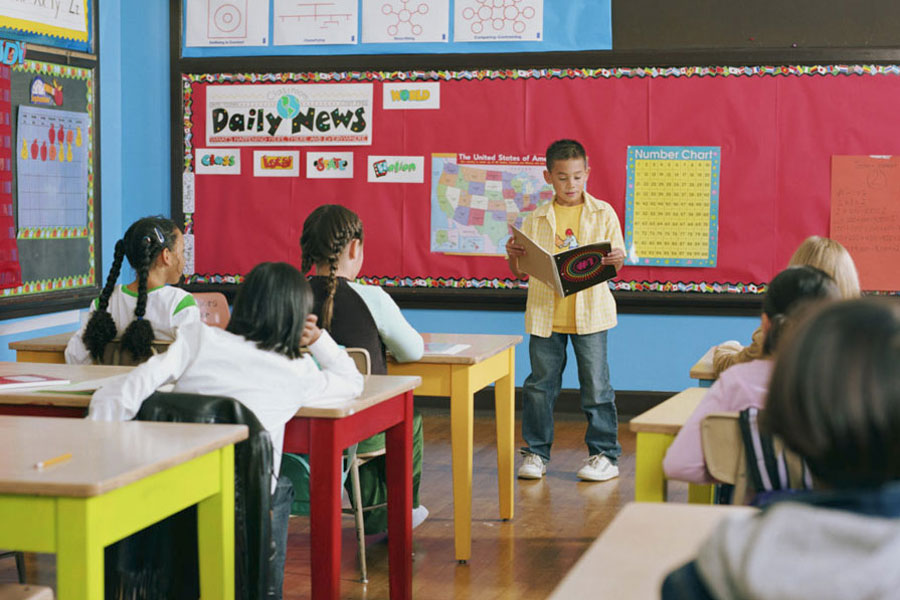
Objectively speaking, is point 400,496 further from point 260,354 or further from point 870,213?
point 870,213

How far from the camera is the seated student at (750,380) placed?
214 cm

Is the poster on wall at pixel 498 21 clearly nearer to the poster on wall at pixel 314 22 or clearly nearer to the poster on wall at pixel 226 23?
A: the poster on wall at pixel 314 22

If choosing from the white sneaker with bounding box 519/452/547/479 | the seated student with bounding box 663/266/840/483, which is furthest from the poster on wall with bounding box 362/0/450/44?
the seated student with bounding box 663/266/840/483

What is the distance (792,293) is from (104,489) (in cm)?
137

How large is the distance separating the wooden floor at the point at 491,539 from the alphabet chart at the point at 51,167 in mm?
1992

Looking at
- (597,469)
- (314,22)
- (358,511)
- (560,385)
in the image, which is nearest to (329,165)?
(314,22)

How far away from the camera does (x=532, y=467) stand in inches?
184

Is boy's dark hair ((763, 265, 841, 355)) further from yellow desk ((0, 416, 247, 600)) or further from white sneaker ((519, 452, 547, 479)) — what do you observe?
white sneaker ((519, 452, 547, 479))

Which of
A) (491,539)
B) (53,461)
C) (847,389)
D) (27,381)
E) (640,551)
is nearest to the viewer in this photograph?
(847,389)

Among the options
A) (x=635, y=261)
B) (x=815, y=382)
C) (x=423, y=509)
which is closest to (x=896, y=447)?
(x=815, y=382)

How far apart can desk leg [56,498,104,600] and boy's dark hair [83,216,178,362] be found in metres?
1.67

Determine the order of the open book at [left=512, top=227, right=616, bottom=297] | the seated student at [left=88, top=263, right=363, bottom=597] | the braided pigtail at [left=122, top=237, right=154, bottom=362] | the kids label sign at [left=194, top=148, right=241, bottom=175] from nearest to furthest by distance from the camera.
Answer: the seated student at [left=88, top=263, right=363, bottom=597], the braided pigtail at [left=122, top=237, right=154, bottom=362], the open book at [left=512, top=227, right=616, bottom=297], the kids label sign at [left=194, top=148, right=241, bottom=175]

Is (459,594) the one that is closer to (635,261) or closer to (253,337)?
(253,337)

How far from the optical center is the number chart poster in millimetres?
5664
